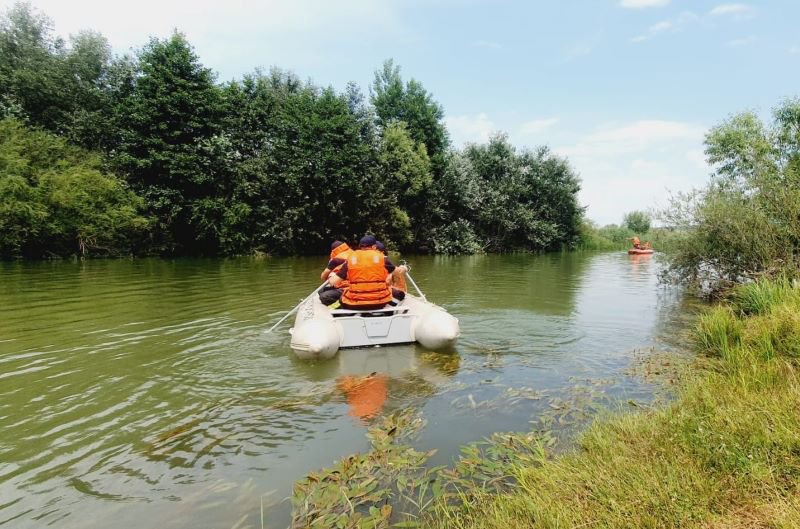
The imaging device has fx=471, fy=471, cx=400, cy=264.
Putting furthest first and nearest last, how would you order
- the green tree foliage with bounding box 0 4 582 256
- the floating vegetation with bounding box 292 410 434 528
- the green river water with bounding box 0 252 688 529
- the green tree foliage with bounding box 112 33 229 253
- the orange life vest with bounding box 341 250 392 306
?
the green tree foliage with bounding box 112 33 229 253 < the green tree foliage with bounding box 0 4 582 256 < the orange life vest with bounding box 341 250 392 306 < the green river water with bounding box 0 252 688 529 < the floating vegetation with bounding box 292 410 434 528

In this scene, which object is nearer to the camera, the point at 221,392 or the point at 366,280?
the point at 221,392

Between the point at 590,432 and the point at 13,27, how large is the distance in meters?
40.1

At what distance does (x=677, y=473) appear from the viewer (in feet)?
8.94

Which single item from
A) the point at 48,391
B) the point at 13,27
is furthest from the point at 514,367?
the point at 13,27

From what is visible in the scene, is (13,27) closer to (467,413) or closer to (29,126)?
(29,126)

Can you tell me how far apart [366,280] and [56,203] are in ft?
71.3

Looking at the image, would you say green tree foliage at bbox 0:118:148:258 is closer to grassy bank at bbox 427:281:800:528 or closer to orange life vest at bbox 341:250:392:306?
orange life vest at bbox 341:250:392:306

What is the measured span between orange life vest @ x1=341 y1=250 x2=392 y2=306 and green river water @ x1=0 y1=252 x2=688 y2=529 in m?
0.86

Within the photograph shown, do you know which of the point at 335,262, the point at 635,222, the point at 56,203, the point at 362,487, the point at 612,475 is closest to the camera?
the point at 612,475

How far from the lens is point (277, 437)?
4.24m

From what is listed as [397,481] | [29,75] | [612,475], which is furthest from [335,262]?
[29,75]

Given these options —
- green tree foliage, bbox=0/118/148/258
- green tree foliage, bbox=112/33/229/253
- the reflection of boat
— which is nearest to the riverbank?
the reflection of boat

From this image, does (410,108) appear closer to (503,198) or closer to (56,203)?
(503,198)

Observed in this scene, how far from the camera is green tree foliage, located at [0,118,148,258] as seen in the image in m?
21.3
